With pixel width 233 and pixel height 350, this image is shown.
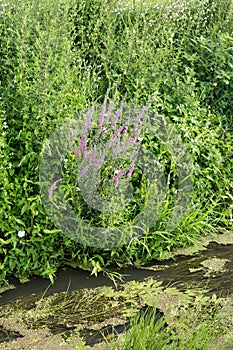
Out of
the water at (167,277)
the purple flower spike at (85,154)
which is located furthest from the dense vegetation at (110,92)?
the purple flower spike at (85,154)

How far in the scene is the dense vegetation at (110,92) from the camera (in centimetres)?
361

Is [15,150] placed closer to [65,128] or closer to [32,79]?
[65,128]

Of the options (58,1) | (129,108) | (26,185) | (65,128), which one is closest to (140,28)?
(58,1)

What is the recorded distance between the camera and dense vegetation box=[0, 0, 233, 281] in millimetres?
3611

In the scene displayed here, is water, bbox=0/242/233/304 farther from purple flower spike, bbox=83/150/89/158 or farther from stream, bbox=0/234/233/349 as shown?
purple flower spike, bbox=83/150/89/158

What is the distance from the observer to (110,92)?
459cm

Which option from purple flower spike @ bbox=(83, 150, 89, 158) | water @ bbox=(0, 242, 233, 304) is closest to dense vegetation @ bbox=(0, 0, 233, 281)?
water @ bbox=(0, 242, 233, 304)

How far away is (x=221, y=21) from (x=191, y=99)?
4.17 feet

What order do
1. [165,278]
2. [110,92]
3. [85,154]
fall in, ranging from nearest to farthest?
[85,154] < [165,278] < [110,92]

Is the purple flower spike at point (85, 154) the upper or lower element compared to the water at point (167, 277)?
upper

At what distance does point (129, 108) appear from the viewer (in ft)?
13.8

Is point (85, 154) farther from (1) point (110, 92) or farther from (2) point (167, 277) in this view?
(1) point (110, 92)

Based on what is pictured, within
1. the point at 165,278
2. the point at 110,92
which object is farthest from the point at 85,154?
the point at 110,92

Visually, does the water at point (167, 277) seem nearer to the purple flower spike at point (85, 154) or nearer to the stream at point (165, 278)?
the stream at point (165, 278)
